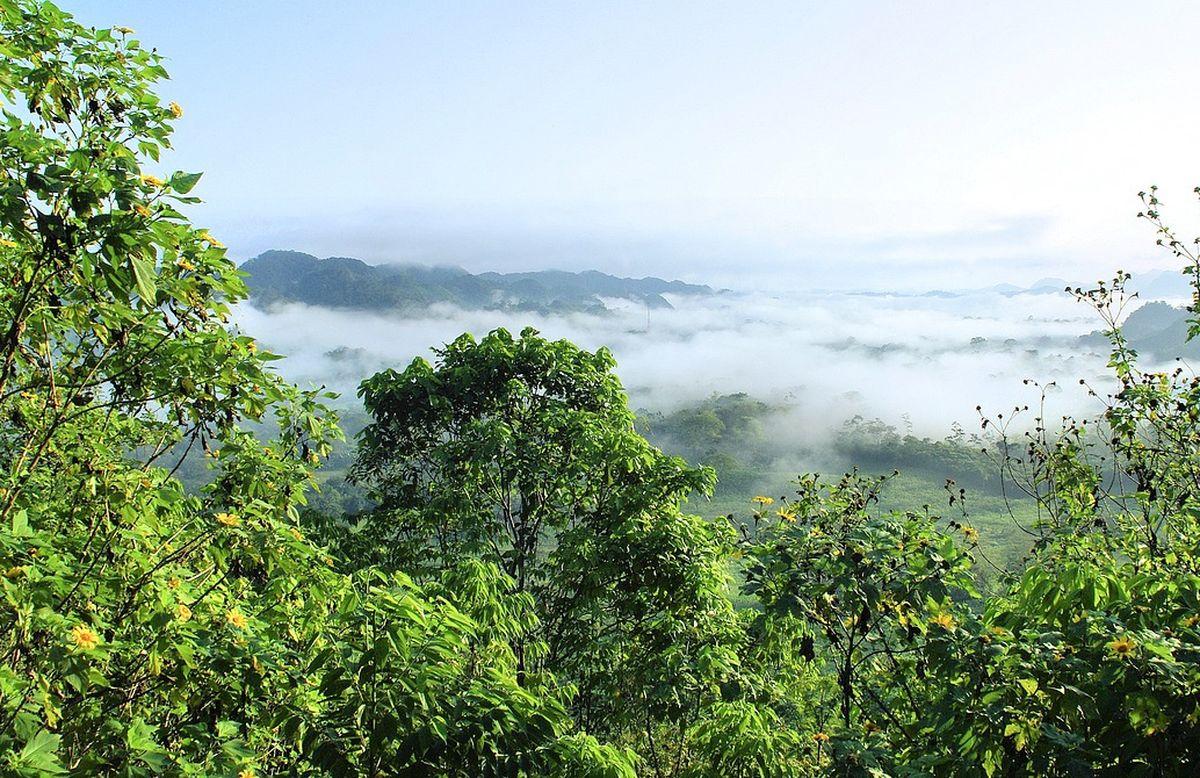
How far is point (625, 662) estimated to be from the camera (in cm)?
988

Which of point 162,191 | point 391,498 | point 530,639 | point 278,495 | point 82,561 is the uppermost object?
point 162,191

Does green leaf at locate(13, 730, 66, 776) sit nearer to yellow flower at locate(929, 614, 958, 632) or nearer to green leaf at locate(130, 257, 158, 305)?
green leaf at locate(130, 257, 158, 305)

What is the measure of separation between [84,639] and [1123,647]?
4685mm

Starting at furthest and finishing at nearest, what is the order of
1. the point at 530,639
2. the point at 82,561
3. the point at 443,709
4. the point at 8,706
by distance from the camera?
the point at 530,639 < the point at 82,561 < the point at 443,709 < the point at 8,706

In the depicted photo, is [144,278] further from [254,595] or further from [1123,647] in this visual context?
[1123,647]

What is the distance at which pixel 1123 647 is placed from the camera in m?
3.09

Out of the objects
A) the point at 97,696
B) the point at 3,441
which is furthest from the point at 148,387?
the point at 3,441

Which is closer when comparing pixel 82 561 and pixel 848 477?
pixel 82 561

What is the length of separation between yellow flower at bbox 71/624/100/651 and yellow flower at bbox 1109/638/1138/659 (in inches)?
180

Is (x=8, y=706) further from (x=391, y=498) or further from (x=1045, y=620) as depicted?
(x=391, y=498)

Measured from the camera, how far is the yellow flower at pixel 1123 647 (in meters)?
3.08

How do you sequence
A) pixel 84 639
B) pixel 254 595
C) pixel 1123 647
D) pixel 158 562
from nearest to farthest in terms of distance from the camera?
pixel 84 639
pixel 1123 647
pixel 158 562
pixel 254 595

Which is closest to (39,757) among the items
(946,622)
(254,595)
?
(254,595)

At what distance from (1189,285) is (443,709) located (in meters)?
9.20
